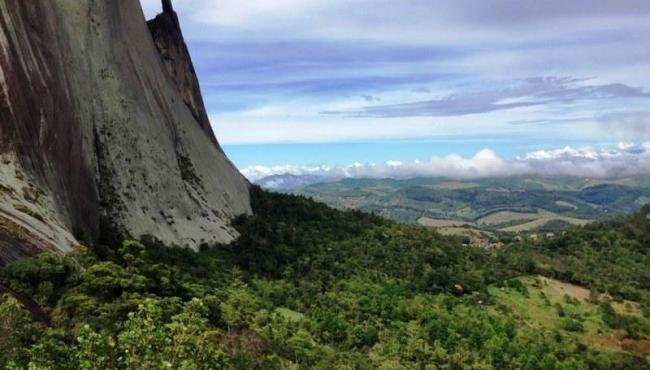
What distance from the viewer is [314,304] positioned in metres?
74.5

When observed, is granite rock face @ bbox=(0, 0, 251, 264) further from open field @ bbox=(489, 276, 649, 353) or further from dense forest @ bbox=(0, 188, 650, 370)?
open field @ bbox=(489, 276, 649, 353)

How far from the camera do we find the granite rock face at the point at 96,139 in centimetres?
4162

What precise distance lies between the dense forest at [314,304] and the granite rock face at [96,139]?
3174 mm

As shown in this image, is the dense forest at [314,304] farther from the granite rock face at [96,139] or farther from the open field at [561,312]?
the granite rock face at [96,139]

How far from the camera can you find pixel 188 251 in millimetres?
66938

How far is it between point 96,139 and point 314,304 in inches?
1258

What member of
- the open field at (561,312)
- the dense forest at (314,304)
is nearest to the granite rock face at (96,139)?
the dense forest at (314,304)

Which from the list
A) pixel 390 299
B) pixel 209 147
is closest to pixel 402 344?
pixel 390 299

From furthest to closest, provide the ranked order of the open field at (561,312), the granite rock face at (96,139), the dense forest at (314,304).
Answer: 1. the open field at (561,312)
2. the granite rock face at (96,139)
3. the dense forest at (314,304)

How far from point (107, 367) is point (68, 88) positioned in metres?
38.7

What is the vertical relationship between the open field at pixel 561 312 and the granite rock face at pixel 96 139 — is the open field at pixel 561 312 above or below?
below

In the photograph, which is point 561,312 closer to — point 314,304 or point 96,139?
point 314,304

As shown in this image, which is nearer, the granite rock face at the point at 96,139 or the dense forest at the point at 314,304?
the dense forest at the point at 314,304

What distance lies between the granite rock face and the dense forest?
3.17 meters
